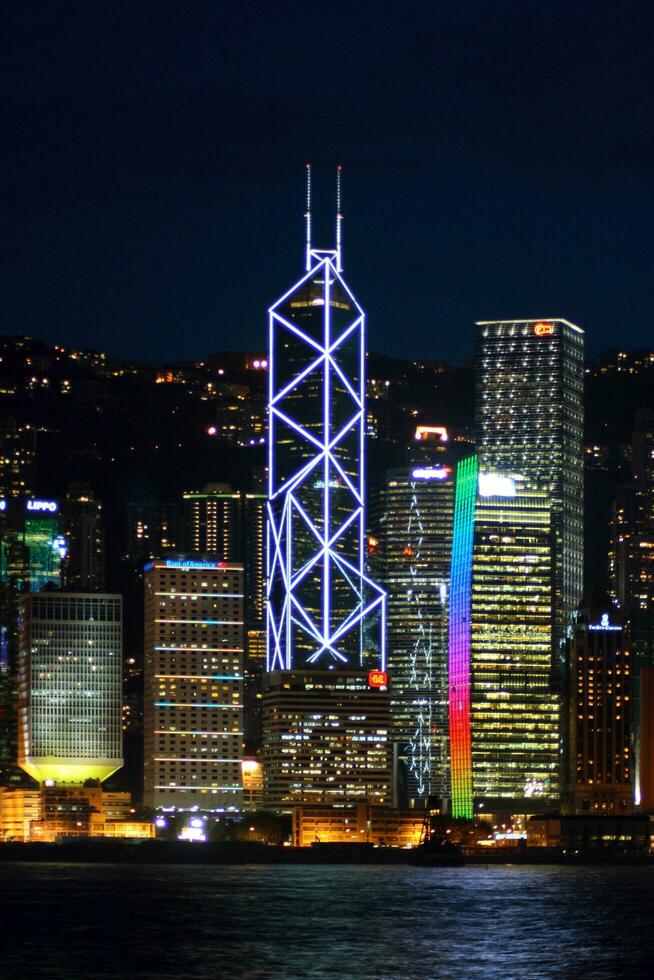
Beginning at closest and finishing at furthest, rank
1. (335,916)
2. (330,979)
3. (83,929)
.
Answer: (330,979) → (83,929) → (335,916)

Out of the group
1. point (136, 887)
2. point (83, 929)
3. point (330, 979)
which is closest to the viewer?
point (330, 979)

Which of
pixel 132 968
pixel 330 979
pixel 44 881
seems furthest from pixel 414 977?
pixel 44 881

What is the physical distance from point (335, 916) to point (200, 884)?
1477 inches

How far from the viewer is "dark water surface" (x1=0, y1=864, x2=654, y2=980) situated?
10888 centimetres

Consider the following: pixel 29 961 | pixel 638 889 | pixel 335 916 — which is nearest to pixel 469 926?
pixel 335 916

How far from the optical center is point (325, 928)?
5027 inches

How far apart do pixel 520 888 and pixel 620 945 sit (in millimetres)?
48016

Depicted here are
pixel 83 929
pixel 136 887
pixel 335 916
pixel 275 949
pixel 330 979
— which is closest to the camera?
pixel 330 979

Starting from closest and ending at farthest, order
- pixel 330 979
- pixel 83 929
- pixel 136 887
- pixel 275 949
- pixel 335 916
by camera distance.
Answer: pixel 330 979, pixel 275 949, pixel 83 929, pixel 335 916, pixel 136 887

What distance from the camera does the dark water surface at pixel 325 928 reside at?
109 metres

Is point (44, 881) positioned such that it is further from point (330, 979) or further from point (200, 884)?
point (330, 979)

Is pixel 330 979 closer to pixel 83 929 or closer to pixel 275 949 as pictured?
pixel 275 949

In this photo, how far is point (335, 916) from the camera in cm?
13625

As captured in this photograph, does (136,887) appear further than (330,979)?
Yes
